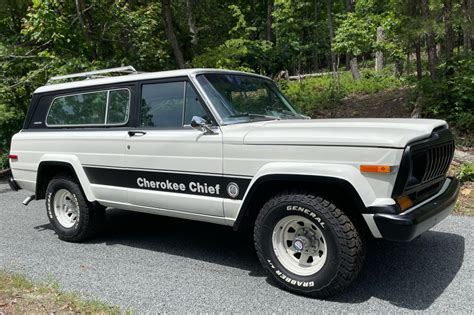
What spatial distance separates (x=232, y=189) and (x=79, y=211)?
2339 mm

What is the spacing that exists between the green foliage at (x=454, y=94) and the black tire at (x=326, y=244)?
22.8ft

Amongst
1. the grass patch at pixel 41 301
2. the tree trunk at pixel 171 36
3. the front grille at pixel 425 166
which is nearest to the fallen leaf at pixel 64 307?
the grass patch at pixel 41 301

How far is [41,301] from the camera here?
12.3ft

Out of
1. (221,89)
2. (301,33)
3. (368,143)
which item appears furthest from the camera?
(301,33)

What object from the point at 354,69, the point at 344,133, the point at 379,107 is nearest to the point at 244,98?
the point at 344,133

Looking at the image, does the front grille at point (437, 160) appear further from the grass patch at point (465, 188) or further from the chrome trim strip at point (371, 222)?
the grass patch at point (465, 188)

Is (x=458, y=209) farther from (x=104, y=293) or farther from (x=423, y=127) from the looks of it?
(x=104, y=293)

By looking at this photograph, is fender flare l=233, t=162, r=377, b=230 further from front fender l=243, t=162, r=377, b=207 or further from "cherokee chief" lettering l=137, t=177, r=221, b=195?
"cherokee chief" lettering l=137, t=177, r=221, b=195

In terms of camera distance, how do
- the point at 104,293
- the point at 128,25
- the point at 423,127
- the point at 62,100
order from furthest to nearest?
the point at 128,25
the point at 62,100
the point at 104,293
the point at 423,127

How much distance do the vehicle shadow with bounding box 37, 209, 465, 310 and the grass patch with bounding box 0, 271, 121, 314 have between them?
4.48 ft

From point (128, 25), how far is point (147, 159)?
7857 millimetres

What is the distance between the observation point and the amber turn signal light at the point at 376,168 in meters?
3.22

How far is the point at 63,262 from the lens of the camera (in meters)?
4.82

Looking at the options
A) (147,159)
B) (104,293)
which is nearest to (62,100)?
(147,159)
